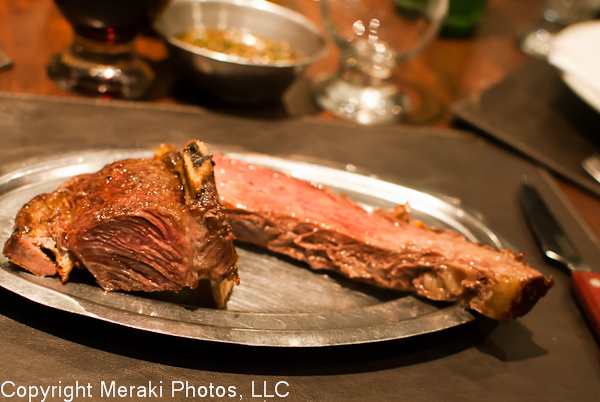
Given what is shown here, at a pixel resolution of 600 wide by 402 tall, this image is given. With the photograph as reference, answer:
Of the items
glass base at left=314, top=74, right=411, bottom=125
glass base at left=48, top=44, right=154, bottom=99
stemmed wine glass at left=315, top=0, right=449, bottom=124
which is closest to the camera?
glass base at left=48, top=44, right=154, bottom=99

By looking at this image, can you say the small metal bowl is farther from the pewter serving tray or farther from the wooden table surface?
the pewter serving tray

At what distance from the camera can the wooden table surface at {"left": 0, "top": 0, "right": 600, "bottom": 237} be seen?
9.62 feet

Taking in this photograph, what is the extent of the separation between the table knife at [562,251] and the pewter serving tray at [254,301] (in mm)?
374

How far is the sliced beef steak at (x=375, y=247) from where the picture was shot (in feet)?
5.57

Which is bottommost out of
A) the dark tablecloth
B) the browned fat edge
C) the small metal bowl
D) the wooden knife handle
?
the dark tablecloth

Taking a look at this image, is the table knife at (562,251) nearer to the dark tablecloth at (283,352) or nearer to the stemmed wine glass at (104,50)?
the dark tablecloth at (283,352)

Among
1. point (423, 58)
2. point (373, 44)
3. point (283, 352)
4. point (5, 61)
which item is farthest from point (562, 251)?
point (5, 61)

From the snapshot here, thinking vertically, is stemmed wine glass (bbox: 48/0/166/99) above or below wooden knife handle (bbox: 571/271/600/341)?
above

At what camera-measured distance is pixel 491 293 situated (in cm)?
169

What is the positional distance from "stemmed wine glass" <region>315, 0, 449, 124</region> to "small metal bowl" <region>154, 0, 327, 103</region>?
1.15 feet

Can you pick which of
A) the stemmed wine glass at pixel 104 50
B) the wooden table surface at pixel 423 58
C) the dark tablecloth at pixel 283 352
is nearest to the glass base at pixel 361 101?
the wooden table surface at pixel 423 58

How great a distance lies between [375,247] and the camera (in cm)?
179

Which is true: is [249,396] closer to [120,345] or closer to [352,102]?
[120,345]

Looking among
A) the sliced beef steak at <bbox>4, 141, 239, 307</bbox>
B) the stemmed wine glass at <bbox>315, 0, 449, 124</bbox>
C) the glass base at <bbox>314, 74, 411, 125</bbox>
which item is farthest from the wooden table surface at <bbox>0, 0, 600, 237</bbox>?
the sliced beef steak at <bbox>4, 141, 239, 307</bbox>
